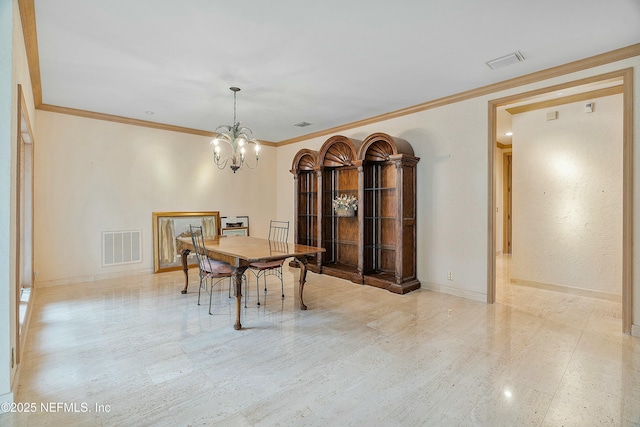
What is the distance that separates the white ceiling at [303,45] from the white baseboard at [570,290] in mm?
3017

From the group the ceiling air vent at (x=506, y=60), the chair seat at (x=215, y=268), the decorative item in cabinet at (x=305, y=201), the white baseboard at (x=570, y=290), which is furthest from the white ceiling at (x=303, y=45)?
the white baseboard at (x=570, y=290)

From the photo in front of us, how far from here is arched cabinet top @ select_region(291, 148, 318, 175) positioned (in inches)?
225

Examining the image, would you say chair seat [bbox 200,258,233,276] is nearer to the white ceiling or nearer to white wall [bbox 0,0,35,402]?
white wall [bbox 0,0,35,402]

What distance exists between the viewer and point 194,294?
4.30 meters

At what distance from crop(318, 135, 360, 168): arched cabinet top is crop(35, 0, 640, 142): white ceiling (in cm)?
77

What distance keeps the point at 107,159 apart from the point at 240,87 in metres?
2.82

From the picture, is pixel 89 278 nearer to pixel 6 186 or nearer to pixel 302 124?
pixel 6 186

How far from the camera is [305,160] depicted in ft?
19.7

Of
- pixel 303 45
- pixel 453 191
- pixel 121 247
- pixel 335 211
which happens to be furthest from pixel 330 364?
pixel 121 247

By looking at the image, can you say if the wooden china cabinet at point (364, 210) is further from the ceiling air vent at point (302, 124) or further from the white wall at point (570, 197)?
the white wall at point (570, 197)

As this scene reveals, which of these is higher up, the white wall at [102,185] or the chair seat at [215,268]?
the white wall at [102,185]

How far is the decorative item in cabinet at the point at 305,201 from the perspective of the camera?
19.6 ft

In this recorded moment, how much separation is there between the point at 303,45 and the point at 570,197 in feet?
13.7

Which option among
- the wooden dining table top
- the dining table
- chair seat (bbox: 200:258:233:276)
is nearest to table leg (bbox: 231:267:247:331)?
the dining table
